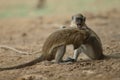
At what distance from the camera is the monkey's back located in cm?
1031

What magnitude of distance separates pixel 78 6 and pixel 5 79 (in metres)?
18.0

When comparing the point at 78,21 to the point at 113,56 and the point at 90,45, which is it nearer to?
the point at 90,45

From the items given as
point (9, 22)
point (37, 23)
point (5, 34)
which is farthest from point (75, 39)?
point (9, 22)

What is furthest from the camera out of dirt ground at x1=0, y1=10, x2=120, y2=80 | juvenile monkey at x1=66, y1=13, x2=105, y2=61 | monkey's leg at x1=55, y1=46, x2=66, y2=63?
juvenile monkey at x1=66, y1=13, x2=105, y2=61

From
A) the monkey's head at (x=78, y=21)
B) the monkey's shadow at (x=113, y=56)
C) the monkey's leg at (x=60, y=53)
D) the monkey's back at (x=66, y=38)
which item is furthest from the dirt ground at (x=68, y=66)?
the monkey's head at (x=78, y=21)

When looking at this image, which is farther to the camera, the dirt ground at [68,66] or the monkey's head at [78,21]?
the monkey's head at [78,21]

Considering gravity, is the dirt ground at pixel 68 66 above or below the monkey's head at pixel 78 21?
below

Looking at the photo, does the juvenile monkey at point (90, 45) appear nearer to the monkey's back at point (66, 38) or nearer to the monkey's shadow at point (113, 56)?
the monkey's shadow at point (113, 56)

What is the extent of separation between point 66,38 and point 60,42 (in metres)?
0.15

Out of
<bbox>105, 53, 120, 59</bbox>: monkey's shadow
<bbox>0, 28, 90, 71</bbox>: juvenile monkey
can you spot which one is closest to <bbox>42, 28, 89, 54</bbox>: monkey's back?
<bbox>0, 28, 90, 71</bbox>: juvenile monkey

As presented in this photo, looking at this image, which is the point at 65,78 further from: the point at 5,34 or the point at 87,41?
the point at 5,34

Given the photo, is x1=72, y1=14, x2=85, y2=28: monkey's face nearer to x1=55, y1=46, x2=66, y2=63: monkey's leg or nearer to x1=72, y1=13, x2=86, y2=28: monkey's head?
x1=72, y1=13, x2=86, y2=28: monkey's head

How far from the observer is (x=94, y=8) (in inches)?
1048

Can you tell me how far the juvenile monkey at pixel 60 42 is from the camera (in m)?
10.3
